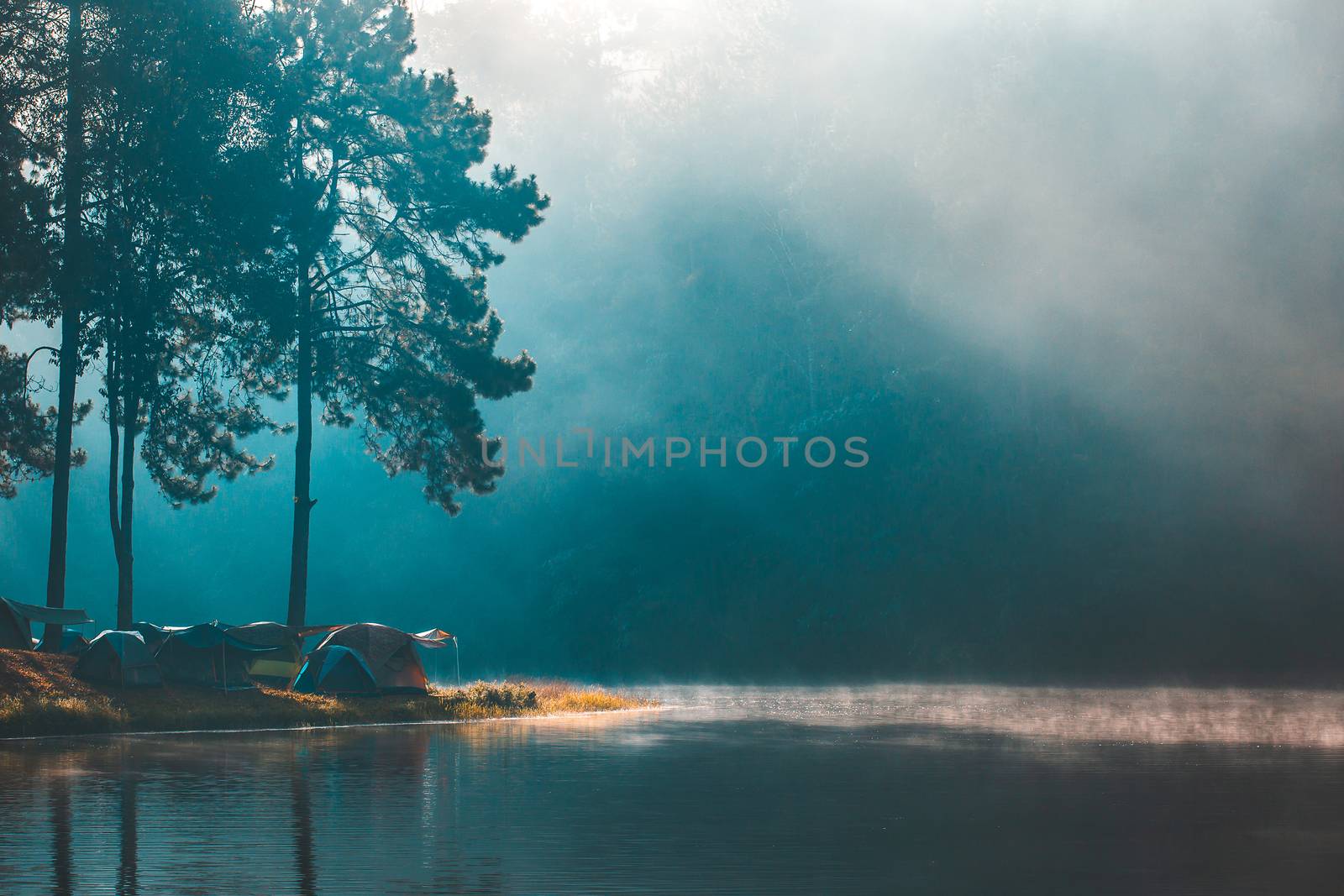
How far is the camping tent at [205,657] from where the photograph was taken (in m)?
35.5

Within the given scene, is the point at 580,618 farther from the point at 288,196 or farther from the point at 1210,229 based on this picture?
the point at 288,196

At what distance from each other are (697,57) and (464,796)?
9083 cm

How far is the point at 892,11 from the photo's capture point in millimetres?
85875

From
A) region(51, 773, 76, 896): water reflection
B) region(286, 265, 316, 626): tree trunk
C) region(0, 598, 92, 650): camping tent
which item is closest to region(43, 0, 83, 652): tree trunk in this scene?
region(0, 598, 92, 650): camping tent

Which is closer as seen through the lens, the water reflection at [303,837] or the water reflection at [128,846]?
the water reflection at [128,846]

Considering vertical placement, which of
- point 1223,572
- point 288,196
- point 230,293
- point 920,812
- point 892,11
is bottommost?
point 920,812

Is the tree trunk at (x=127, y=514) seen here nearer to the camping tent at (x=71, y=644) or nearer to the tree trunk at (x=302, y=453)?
the camping tent at (x=71, y=644)

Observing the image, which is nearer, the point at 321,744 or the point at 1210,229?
the point at 321,744

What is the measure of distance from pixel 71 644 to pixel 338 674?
8963mm

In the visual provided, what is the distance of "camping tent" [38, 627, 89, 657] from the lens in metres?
36.7

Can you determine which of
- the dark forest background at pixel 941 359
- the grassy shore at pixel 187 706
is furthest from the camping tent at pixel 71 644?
the dark forest background at pixel 941 359

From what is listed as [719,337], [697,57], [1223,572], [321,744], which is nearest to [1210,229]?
[1223,572]

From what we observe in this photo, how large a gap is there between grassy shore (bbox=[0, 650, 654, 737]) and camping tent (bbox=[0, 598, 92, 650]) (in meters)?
2.99

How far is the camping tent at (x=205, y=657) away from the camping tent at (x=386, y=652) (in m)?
2.02
